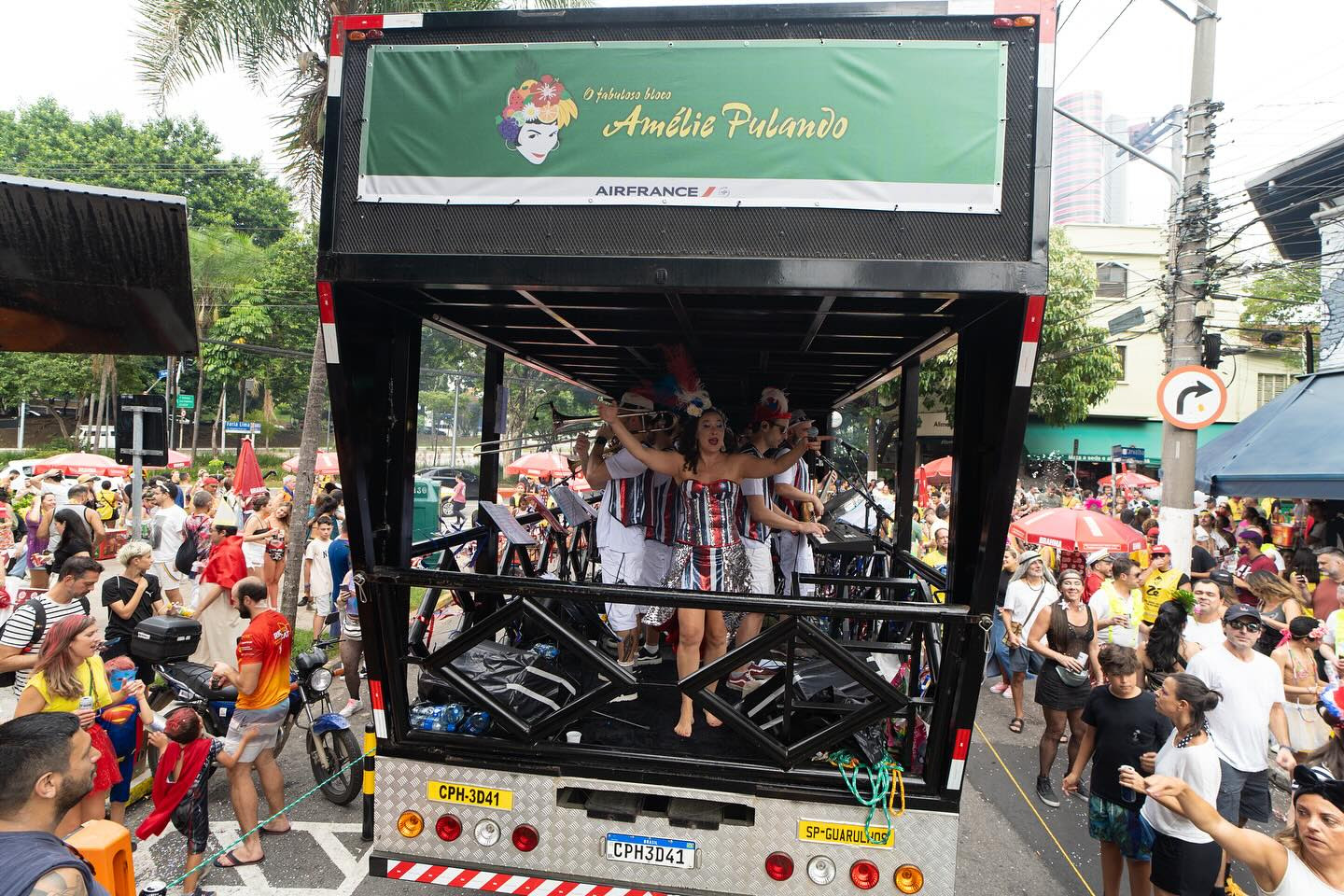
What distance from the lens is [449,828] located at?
316cm

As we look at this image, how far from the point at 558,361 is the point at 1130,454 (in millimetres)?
32230

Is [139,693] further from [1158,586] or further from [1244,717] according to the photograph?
[1158,586]

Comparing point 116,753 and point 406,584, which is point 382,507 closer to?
point 406,584

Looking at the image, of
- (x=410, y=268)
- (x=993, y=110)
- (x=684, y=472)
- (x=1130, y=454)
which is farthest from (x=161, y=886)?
(x=1130, y=454)

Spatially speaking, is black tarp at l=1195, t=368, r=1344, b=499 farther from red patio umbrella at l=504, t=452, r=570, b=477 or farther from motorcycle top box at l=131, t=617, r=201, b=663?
red patio umbrella at l=504, t=452, r=570, b=477

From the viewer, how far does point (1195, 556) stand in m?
10.9

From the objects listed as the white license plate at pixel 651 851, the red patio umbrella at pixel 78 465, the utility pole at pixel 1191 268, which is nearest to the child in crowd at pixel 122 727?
the white license plate at pixel 651 851

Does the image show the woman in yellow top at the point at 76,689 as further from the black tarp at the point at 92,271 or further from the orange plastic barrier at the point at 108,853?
the orange plastic barrier at the point at 108,853

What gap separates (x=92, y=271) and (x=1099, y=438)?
1464 inches

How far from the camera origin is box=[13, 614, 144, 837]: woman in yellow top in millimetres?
3949

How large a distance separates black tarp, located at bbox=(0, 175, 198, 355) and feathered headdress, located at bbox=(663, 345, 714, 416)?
8.69 ft

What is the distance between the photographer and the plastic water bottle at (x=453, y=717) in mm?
3393

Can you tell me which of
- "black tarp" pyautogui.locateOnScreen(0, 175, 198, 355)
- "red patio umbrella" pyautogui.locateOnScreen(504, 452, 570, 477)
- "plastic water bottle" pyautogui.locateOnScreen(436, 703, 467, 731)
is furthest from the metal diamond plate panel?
"red patio umbrella" pyautogui.locateOnScreen(504, 452, 570, 477)

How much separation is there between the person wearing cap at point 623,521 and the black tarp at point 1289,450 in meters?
9.80
